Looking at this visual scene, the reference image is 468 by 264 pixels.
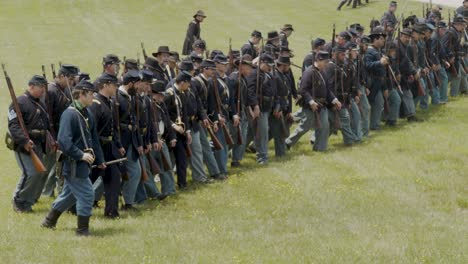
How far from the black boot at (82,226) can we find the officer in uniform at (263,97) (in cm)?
629

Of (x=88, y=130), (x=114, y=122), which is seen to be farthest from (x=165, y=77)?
(x=88, y=130)

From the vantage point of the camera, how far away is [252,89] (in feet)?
58.5

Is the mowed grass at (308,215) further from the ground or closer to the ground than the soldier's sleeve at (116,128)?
closer to the ground

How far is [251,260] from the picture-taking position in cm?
1104

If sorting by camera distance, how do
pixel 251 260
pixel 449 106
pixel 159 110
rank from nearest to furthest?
1. pixel 251 260
2. pixel 159 110
3. pixel 449 106

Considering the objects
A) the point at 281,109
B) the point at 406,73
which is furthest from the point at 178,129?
the point at 406,73

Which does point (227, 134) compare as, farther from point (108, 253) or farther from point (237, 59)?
point (108, 253)

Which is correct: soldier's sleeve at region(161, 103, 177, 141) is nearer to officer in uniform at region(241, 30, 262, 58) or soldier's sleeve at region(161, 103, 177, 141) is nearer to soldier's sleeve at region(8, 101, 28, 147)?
soldier's sleeve at region(8, 101, 28, 147)

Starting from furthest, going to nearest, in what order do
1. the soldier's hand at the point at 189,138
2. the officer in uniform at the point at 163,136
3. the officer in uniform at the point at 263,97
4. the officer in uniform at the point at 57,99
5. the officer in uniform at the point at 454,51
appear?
the officer in uniform at the point at 454,51
the officer in uniform at the point at 263,97
the soldier's hand at the point at 189,138
the officer in uniform at the point at 163,136
the officer in uniform at the point at 57,99

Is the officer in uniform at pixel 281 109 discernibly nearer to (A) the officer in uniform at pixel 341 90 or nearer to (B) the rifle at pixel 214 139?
(A) the officer in uniform at pixel 341 90

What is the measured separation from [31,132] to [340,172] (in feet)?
20.0

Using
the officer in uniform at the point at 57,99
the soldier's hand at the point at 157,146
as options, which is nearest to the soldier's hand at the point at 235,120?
the soldier's hand at the point at 157,146

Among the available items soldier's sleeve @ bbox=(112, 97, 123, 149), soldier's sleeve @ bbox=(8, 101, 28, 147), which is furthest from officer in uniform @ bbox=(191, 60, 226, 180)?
soldier's sleeve @ bbox=(8, 101, 28, 147)

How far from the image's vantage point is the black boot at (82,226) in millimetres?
12255
